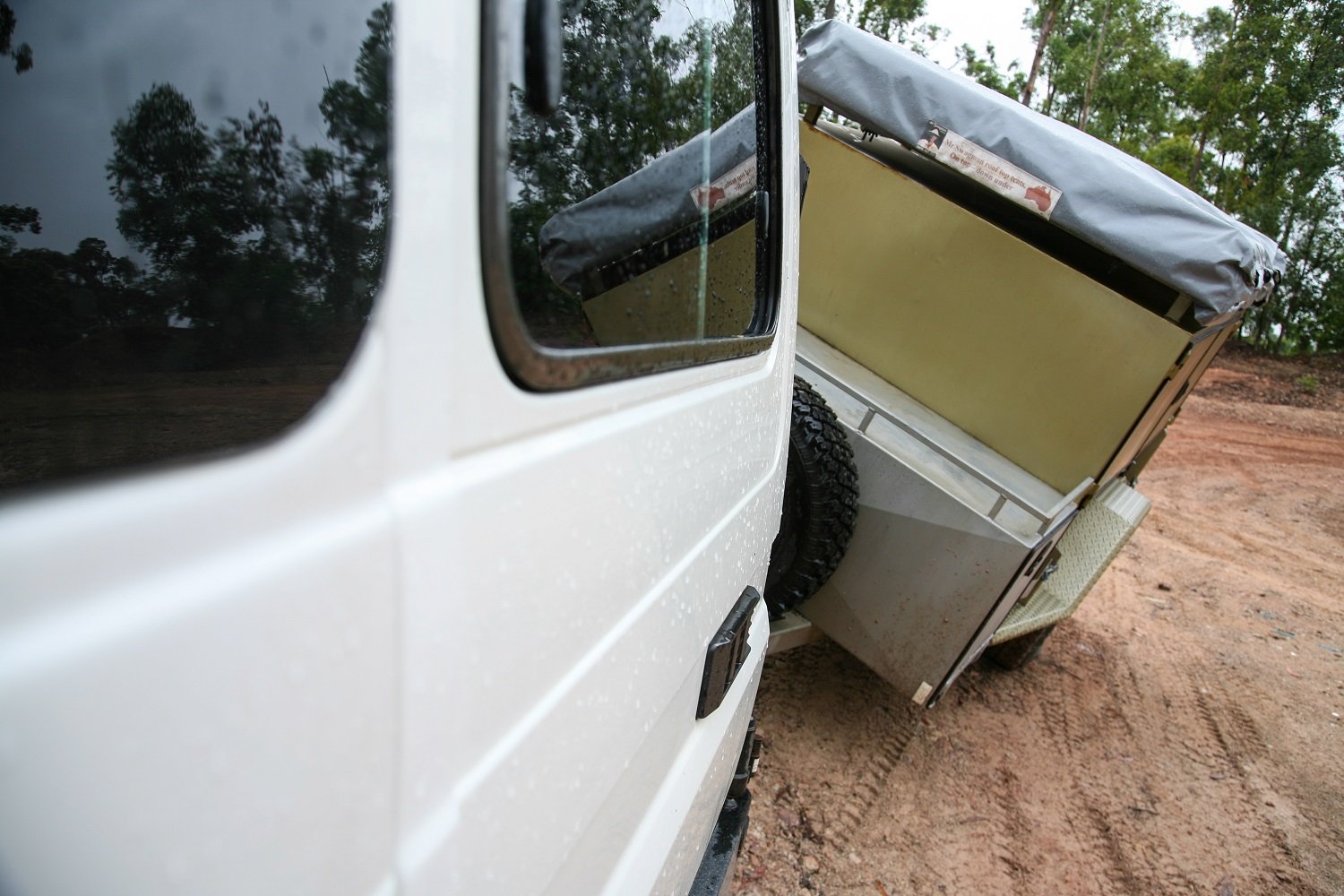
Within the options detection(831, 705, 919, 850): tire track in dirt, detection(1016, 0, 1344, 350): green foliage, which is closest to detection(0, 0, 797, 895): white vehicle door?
detection(831, 705, 919, 850): tire track in dirt

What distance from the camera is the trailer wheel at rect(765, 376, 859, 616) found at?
2805 millimetres

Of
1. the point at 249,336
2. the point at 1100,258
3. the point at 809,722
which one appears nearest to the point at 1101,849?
the point at 809,722

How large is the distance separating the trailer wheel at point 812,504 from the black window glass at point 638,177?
1198mm

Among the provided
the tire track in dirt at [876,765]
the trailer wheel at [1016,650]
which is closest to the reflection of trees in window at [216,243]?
the tire track in dirt at [876,765]

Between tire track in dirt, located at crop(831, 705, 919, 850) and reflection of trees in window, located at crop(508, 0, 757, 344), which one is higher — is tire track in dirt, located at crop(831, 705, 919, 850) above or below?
below

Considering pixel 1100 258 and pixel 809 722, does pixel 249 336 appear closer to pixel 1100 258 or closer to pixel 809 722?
pixel 809 722

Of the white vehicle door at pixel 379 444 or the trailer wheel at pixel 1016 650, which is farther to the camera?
the trailer wheel at pixel 1016 650

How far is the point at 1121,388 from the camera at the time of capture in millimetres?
3266

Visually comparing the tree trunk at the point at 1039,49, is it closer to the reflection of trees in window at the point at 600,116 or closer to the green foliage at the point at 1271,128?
the green foliage at the point at 1271,128

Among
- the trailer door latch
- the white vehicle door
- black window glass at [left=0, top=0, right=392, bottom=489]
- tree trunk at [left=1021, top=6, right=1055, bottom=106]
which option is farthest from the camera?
tree trunk at [left=1021, top=6, right=1055, bottom=106]

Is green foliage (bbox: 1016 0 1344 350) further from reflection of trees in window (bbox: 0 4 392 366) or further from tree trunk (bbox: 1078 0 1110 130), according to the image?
reflection of trees in window (bbox: 0 4 392 366)

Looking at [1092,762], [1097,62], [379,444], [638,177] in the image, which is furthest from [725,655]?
[1097,62]

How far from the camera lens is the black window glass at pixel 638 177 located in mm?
881

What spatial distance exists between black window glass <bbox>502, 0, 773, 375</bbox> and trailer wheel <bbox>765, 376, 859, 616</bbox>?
120cm
